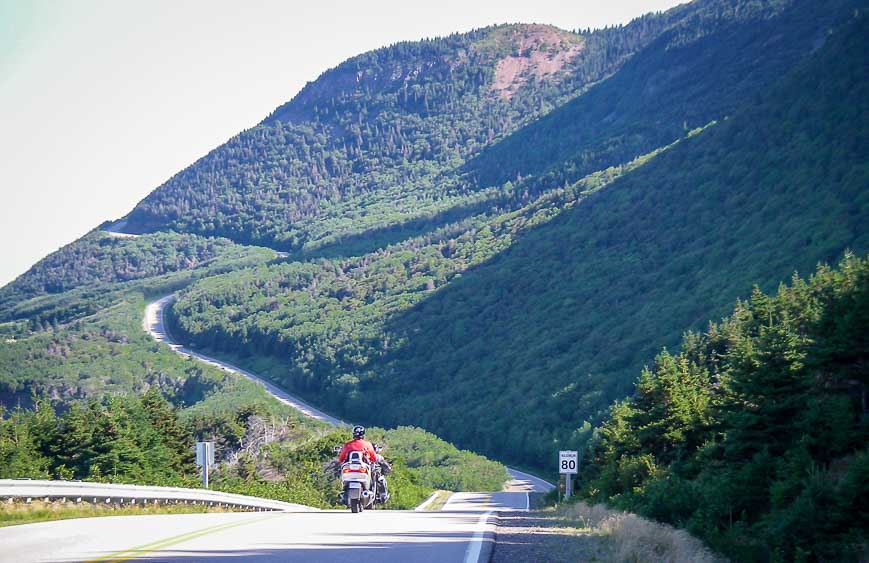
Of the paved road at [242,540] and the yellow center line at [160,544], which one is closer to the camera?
the yellow center line at [160,544]

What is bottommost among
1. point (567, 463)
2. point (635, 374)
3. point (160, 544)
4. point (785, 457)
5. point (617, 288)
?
point (567, 463)

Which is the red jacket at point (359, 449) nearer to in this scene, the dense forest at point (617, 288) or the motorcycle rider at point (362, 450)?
the motorcycle rider at point (362, 450)

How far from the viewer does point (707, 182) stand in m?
180

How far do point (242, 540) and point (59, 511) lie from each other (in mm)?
6911

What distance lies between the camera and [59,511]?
68.2 feet

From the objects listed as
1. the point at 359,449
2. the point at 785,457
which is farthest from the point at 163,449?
the point at 785,457

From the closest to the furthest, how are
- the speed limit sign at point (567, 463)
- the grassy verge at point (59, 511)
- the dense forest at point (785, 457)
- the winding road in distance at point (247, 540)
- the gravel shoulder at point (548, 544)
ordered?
1. the winding road in distance at point (247, 540)
2. the gravel shoulder at point (548, 544)
3. the dense forest at point (785, 457)
4. the grassy verge at point (59, 511)
5. the speed limit sign at point (567, 463)

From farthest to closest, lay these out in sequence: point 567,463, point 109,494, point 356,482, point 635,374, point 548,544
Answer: point 635,374 → point 567,463 → point 356,482 → point 109,494 → point 548,544

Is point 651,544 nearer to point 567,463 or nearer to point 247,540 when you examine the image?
point 247,540

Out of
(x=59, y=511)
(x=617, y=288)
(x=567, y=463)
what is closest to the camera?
(x=59, y=511)

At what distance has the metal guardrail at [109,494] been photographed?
64.6ft

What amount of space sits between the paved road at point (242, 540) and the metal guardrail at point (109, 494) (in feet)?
5.43

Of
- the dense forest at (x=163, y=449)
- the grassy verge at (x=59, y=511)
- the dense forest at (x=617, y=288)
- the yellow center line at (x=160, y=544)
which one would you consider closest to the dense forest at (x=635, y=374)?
the dense forest at (x=163, y=449)

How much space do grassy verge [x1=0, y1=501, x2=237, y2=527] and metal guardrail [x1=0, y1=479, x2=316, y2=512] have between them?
0.52 feet
